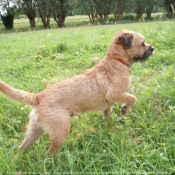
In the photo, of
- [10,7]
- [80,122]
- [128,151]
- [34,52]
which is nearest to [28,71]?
[34,52]

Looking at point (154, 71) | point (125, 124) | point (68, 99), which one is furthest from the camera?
point (154, 71)

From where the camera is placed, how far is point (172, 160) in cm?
252

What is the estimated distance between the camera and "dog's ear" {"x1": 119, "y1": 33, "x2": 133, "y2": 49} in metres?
3.59

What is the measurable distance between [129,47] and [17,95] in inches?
74.7

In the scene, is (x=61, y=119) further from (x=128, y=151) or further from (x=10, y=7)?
(x=10, y=7)

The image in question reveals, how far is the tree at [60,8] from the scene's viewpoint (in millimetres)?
30688

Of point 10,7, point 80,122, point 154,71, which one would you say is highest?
point 10,7

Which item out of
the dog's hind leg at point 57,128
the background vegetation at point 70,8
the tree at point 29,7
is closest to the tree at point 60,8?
the background vegetation at point 70,8

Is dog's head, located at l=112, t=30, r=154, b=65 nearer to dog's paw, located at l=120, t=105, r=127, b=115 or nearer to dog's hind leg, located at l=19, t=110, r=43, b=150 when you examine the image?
dog's paw, located at l=120, t=105, r=127, b=115

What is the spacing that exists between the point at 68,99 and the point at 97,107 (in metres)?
0.56

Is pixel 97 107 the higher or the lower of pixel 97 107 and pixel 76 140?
the higher

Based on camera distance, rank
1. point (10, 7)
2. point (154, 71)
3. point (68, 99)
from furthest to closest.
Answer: point (10, 7), point (154, 71), point (68, 99)

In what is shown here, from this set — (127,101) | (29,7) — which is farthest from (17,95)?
(29,7)

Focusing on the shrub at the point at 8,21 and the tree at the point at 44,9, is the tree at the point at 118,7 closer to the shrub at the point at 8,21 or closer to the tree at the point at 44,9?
the tree at the point at 44,9
